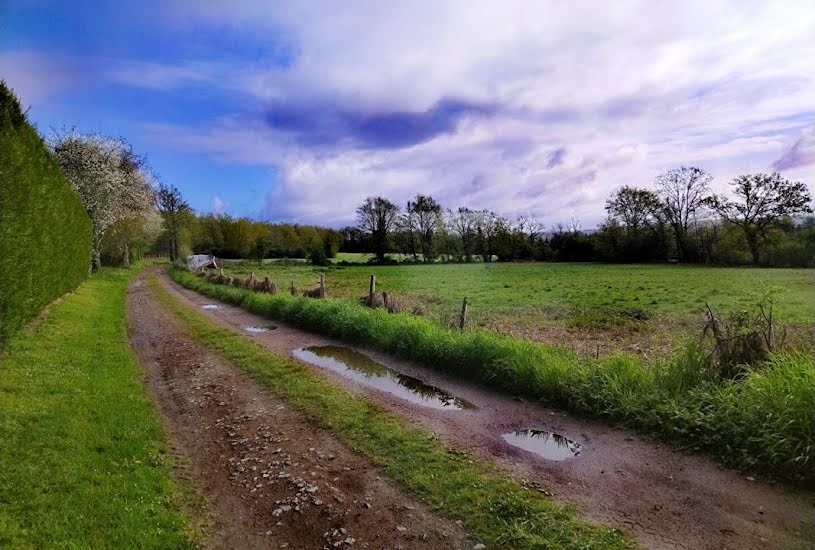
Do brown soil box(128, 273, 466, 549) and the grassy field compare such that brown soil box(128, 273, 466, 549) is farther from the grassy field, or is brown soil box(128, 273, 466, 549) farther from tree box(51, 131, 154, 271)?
tree box(51, 131, 154, 271)

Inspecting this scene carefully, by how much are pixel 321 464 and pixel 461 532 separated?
1812 mm

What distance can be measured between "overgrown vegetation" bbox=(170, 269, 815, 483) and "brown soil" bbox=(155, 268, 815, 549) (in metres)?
0.30

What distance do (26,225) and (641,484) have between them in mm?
11826

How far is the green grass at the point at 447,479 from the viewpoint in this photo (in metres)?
3.61

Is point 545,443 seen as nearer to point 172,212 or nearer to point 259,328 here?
point 259,328

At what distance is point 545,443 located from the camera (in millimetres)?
5535

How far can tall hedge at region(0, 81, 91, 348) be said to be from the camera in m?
8.12

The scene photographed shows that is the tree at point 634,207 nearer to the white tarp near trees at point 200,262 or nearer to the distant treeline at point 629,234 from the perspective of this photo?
the distant treeline at point 629,234

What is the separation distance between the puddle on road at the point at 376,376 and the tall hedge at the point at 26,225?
5.31 m

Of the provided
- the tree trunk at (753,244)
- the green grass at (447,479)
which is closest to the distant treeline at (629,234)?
the tree trunk at (753,244)

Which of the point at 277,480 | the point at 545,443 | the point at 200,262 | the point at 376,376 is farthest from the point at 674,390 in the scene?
the point at 200,262

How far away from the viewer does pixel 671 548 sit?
3.47 metres

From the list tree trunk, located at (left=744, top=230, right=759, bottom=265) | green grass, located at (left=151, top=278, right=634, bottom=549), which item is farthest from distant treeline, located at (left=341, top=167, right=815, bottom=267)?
green grass, located at (left=151, top=278, right=634, bottom=549)

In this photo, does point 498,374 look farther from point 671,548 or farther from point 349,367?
point 671,548
